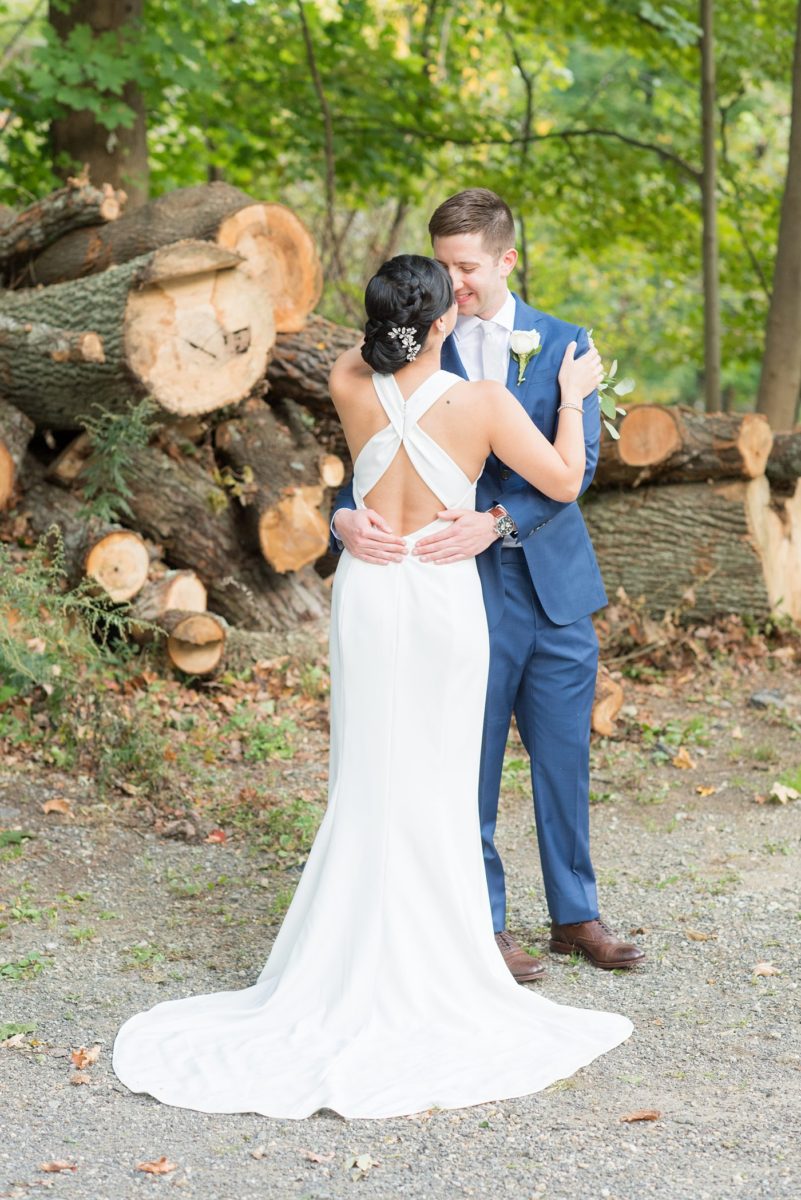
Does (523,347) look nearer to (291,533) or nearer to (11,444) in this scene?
(291,533)

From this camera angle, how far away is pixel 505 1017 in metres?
3.55

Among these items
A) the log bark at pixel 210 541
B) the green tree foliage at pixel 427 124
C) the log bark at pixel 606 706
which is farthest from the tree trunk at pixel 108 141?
the log bark at pixel 606 706

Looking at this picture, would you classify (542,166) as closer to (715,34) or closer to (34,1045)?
(715,34)

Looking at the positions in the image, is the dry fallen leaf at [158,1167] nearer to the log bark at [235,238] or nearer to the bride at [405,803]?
the bride at [405,803]

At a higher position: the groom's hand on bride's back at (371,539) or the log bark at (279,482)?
the groom's hand on bride's back at (371,539)

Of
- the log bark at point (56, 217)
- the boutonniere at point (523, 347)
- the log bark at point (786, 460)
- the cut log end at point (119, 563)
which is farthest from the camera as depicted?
the log bark at point (786, 460)

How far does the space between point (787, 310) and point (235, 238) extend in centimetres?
470

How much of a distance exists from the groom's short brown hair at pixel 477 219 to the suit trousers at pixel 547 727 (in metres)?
0.95

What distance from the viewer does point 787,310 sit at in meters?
9.80

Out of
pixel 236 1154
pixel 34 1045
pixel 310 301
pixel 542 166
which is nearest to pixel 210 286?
pixel 310 301

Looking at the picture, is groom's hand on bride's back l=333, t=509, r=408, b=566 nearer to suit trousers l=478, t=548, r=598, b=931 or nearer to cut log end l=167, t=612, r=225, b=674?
suit trousers l=478, t=548, r=598, b=931

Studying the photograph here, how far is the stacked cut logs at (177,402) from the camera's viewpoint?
21.3ft

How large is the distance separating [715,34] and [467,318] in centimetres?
846

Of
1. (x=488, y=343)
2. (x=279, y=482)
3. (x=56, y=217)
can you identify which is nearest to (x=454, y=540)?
(x=488, y=343)
